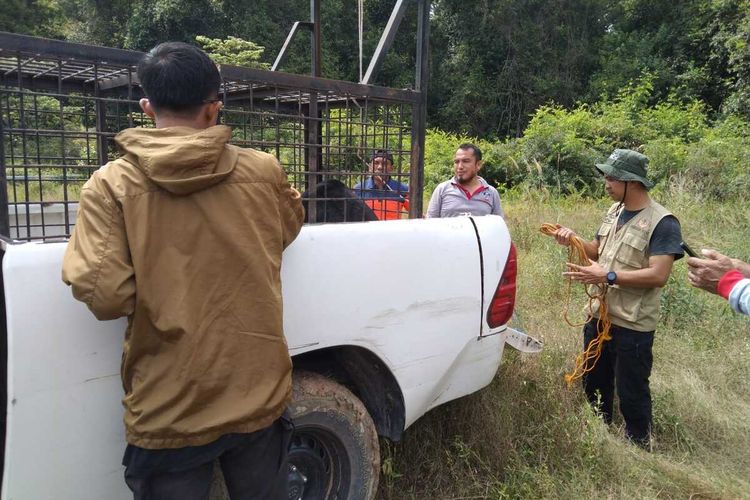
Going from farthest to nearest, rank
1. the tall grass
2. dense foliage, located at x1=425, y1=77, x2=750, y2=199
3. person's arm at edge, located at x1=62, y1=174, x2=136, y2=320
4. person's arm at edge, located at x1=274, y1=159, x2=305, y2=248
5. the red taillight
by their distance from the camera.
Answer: dense foliage, located at x1=425, y1=77, x2=750, y2=199 → the tall grass → the red taillight → person's arm at edge, located at x1=274, y1=159, x2=305, y2=248 → person's arm at edge, located at x1=62, y1=174, x2=136, y2=320

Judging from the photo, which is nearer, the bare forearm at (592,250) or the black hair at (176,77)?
the black hair at (176,77)

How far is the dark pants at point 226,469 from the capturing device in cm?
156

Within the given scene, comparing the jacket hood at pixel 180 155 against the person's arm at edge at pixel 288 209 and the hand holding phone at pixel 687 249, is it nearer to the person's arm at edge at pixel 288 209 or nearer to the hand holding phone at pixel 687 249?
the person's arm at edge at pixel 288 209

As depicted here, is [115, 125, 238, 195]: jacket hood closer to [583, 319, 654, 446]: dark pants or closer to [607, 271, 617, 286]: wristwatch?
[607, 271, 617, 286]: wristwatch

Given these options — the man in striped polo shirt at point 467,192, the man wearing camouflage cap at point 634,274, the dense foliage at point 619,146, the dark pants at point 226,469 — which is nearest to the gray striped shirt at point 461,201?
the man in striped polo shirt at point 467,192

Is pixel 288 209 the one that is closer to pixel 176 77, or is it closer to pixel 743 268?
pixel 176 77

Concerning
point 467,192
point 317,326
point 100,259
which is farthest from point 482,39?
point 100,259

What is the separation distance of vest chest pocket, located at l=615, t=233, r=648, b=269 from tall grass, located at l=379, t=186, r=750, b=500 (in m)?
0.91

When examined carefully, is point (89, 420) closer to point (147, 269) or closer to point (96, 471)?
point (96, 471)

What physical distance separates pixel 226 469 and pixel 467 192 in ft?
10.8

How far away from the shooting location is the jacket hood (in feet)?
4.75

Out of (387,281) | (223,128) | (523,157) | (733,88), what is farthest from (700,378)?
(733,88)

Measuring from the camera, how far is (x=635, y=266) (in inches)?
129

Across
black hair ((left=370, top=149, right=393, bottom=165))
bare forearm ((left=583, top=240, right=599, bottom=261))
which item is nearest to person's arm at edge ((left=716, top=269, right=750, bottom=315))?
bare forearm ((left=583, top=240, right=599, bottom=261))
